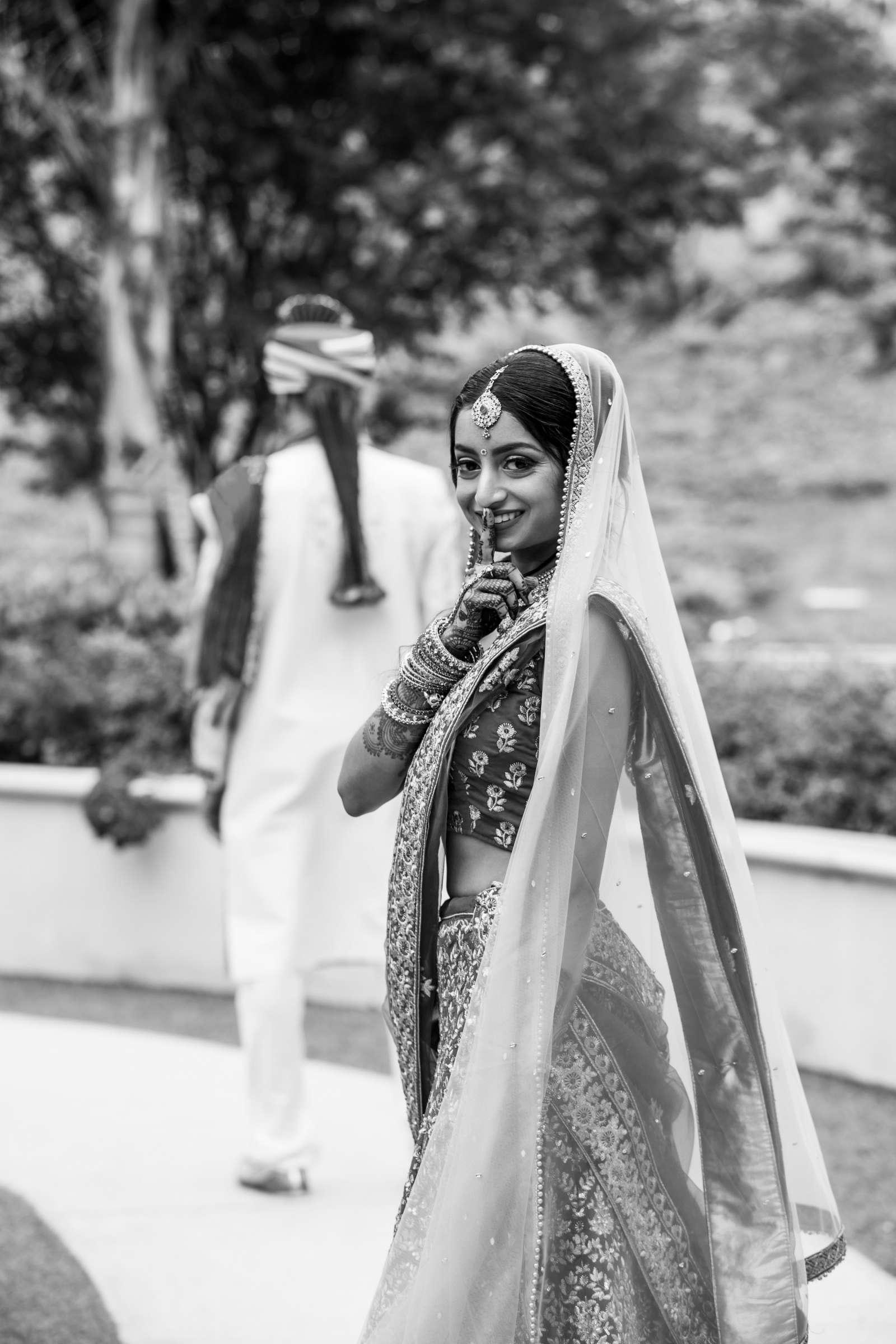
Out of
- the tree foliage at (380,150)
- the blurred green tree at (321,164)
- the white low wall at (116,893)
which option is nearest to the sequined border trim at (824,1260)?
the white low wall at (116,893)

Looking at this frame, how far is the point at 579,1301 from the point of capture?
2.24 meters

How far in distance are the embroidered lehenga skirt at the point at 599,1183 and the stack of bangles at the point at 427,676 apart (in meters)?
0.30

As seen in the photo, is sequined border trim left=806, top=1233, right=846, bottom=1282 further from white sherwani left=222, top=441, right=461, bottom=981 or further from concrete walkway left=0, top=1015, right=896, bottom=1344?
white sherwani left=222, top=441, right=461, bottom=981

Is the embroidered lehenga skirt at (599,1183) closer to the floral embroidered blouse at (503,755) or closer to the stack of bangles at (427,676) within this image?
the floral embroidered blouse at (503,755)

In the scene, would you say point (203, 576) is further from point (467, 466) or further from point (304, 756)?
point (467, 466)

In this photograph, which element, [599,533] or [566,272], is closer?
[599,533]

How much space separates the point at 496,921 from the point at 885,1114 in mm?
3040

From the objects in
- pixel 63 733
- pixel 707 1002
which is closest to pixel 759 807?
pixel 63 733

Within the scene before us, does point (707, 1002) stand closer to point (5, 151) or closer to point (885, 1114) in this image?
point (885, 1114)

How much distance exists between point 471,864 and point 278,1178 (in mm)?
2081

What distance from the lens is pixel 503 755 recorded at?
2.42 metres

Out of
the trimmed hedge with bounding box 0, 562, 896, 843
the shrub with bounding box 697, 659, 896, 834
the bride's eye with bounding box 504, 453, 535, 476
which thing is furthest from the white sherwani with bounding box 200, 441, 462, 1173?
the shrub with bounding box 697, 659, 896, 834

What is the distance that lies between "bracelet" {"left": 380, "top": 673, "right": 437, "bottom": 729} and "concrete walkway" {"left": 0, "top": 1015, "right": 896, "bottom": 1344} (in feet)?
4.28

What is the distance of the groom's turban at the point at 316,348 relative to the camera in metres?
4.20
